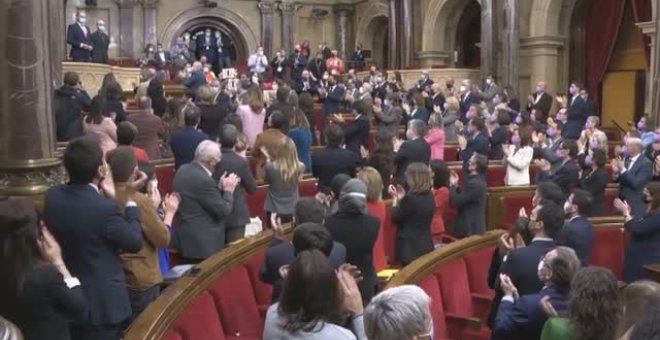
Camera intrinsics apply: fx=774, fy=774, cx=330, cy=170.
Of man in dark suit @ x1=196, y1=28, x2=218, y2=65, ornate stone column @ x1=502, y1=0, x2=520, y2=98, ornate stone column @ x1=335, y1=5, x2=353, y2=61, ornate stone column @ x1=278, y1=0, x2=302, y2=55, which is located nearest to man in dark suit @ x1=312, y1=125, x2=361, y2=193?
ornate stone column @ x1=502, y1=0, x2=520, y2=98

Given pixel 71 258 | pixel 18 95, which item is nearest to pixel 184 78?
pixel 18 95

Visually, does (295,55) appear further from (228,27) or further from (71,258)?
(71,258)

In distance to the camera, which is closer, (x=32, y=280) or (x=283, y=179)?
(x=32, y=280)

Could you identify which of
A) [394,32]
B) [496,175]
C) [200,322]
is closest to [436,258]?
[200,322]

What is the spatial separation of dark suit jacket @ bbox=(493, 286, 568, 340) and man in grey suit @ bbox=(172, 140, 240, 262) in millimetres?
2288

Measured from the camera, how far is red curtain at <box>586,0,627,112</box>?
56.3ft

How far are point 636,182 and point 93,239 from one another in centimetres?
565

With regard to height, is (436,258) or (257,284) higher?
(436,258)

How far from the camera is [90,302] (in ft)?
12.4

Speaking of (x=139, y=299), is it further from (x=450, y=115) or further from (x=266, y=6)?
(x=266, y=6)

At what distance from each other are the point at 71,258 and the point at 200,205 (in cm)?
167

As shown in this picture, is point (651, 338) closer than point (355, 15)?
Yes

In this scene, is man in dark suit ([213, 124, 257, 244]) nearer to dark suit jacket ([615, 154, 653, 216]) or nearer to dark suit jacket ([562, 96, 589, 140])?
dark suit jacket ([615, 154, 653, 216])

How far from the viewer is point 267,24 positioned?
25.9m
